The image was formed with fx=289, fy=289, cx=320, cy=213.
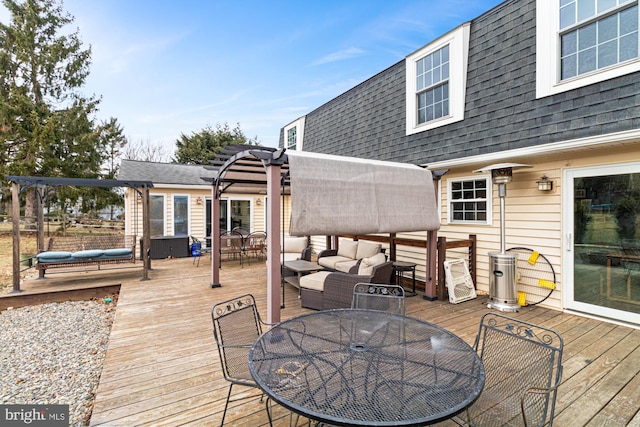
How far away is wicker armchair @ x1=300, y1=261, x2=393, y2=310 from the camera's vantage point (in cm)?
405

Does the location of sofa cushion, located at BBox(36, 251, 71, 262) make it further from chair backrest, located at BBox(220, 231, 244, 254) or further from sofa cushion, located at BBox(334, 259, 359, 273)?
sofa cushion, located at BBox(334, 259, 359, 273)

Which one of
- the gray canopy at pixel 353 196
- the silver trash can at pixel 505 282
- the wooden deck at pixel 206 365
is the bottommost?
the wooden deck at pixel 206 365

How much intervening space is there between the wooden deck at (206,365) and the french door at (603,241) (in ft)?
1.10

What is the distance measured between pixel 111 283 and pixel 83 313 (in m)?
1.27

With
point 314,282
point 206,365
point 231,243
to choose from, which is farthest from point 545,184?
point 231,243

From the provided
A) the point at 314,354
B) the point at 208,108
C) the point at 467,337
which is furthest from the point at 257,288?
the point at 208,108

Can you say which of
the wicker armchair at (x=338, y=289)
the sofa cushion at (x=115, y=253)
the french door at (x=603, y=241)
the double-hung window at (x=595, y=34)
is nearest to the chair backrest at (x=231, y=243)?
the sofa cushion at (x=115, y=253)

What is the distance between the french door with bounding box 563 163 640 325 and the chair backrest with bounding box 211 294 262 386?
4752 millimetres

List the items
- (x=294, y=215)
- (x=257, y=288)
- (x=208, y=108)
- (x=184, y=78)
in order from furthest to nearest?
(x=208, y=108), (x=184, y=78), (x=257, y=288), (x=294, y=215)

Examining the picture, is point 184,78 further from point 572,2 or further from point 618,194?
point 618,194

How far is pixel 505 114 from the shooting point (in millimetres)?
4754

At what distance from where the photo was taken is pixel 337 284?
4.13 metres

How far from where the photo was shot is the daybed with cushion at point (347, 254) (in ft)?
19.9

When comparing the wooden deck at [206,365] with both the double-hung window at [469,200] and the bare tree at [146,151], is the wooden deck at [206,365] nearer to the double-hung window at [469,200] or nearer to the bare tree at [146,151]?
the double-hung window at [469,200]
